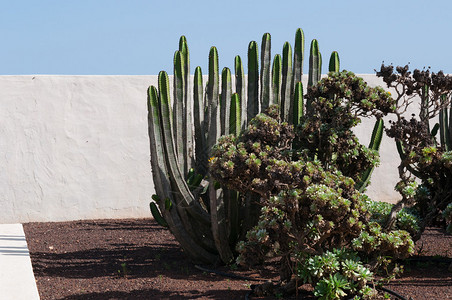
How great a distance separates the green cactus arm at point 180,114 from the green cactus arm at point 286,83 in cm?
108

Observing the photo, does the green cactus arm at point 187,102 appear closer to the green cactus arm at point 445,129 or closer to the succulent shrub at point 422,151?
the succulent shrub at point 422,151

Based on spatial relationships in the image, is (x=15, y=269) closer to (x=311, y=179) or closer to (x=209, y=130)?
(x=209, y=130)

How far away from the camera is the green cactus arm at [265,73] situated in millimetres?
6098

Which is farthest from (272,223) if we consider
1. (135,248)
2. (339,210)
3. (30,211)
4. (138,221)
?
(30,211)

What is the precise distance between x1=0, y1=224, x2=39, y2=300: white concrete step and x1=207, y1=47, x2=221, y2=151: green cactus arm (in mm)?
2213

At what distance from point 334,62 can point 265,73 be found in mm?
801

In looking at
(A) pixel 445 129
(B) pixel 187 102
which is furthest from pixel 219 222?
(A) pixel 445 129

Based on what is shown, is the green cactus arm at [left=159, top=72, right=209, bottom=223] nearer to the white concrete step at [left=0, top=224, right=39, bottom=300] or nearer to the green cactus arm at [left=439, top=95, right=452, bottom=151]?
the white concrete step at [left=0, top=224, right=39, bottom=300]

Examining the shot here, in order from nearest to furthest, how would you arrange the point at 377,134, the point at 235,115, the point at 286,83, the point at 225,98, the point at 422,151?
the point at 422,151 → the point at 235,115 → the point at 225,98 → the point at 286,83 → the point at 377,134

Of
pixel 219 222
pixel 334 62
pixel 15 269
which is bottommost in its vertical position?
pixel 15 269

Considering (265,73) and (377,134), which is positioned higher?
(265,73)

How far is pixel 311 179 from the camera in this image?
4496 mm

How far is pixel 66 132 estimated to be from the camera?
30.9 ft

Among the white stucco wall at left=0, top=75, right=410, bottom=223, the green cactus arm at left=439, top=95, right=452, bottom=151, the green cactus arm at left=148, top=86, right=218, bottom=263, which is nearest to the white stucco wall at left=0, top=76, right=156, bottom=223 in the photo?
the white stucco wall at left=0, top=75, right=410, bottom=223
